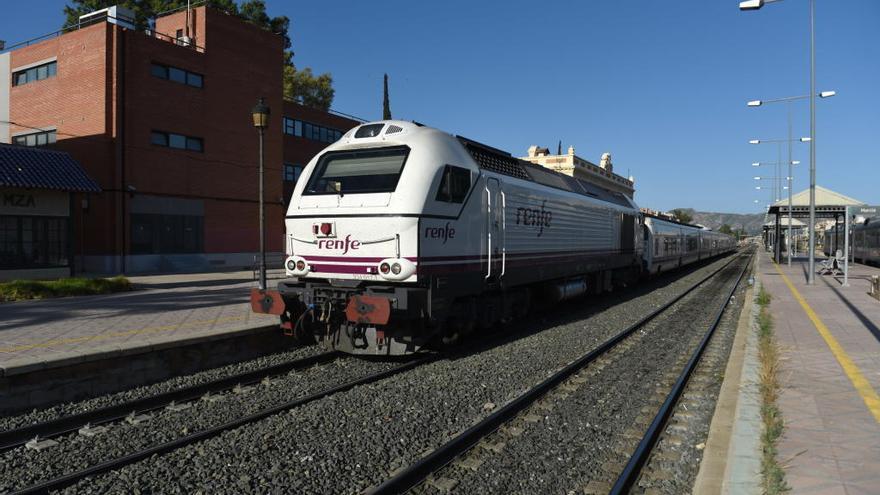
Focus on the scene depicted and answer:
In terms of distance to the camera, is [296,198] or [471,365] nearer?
[471,365]

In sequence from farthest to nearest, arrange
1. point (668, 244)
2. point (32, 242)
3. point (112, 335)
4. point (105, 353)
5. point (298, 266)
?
point (668, 244) → point (32, 242) → point (298, 266) → point (112, 335) → point (105, 353)

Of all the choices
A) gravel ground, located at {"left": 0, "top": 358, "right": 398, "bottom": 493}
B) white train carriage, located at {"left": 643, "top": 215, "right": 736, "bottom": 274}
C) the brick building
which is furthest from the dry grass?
the brick building

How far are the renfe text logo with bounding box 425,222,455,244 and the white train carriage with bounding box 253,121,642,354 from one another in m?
0.01

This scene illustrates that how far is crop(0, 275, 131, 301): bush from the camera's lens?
12.6m

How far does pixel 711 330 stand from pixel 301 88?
45853 millimetres

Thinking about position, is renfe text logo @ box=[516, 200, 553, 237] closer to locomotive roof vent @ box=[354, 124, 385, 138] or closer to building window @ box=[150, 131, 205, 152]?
locomotive roof vent @ box=[354, 124, 385, 138]

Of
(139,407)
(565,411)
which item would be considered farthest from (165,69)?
(565,411)

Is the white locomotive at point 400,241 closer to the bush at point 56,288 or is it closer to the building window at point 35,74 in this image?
the bush at point 56,288

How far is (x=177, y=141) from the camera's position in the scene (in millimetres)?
25609

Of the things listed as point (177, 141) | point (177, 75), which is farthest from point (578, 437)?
point (177, 75)

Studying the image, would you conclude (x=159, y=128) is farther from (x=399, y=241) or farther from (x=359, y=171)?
(x=399, y=241)

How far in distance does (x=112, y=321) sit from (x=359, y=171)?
4.97m

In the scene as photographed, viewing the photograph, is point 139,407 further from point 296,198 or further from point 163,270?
point 163,270

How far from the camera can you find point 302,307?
27.5 feet
